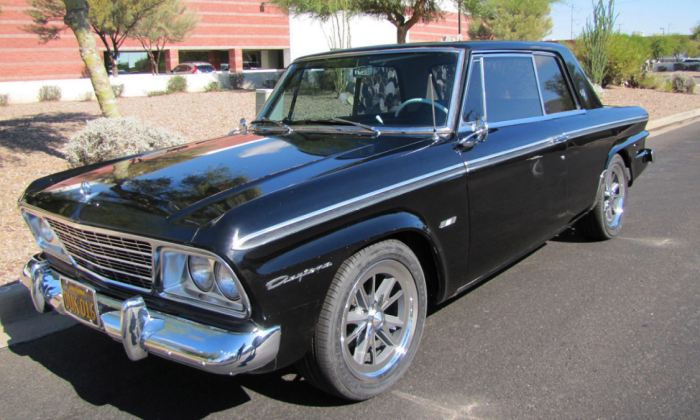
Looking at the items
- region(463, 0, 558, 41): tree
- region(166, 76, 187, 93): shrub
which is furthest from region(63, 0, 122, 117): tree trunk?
region(463, 0, 558, 41): tree

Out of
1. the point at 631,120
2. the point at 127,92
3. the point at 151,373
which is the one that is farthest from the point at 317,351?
the point at 127,92

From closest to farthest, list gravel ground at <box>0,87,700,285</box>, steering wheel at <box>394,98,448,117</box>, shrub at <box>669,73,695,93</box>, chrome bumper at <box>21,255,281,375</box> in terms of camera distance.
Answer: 1. chrome bumper at <box>21,255,281,375</box>
2. steering wheel at <box>394,98,448,117</box>
3. gravel ground at <box>0,87,700,285</box>
4. shrub at <box>669,73,695,93</box>

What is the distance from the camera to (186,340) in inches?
86.6

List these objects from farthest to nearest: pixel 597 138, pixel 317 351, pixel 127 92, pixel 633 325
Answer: pixel 127 92 → pixel 597 138 → pixel 633 325 → pixel 317 351

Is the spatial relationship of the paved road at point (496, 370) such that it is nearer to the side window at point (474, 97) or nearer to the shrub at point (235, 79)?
the side window at point (474, 97)

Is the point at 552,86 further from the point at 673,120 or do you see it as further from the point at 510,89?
the point at 673,120

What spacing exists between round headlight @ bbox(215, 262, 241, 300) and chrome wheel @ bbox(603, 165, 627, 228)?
145 inches

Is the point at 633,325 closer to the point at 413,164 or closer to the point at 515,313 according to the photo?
the point at 515,313

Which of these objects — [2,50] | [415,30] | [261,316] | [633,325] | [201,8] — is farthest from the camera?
[415,30]

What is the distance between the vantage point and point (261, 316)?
2.20 metres

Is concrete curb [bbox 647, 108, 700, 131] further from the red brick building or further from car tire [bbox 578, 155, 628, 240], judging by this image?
the red brick building

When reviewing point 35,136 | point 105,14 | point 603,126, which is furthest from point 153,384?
point 105,14

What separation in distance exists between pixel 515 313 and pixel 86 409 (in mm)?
2589

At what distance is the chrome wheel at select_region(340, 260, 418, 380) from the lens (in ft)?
8.60
